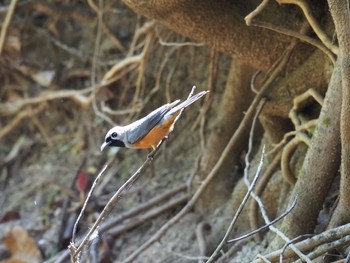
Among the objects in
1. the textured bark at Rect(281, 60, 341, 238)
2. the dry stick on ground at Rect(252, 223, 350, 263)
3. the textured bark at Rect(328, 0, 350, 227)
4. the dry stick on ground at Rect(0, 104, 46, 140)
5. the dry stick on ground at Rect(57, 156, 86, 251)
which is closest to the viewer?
the textured bark at Rect(328, 0, 350, 227)

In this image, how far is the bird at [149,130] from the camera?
226cm

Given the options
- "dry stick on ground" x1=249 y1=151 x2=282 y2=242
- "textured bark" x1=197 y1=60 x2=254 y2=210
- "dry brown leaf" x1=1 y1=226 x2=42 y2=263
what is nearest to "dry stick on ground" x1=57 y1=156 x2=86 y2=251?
"dry brown leaf" x1=1 y1=226 x2=42 y2=263

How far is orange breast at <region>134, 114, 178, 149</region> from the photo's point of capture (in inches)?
89.8

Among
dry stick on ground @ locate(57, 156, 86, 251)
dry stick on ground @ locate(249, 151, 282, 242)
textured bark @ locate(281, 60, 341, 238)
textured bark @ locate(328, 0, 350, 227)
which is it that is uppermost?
textured bark @ locate(328, 0, 350, 227)

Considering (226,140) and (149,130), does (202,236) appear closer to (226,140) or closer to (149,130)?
(226,140)

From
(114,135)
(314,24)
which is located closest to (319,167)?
(314,24)

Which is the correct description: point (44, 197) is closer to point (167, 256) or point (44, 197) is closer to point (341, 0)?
point (167, 256)

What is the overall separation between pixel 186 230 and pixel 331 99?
55.1 inches

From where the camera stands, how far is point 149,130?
2.30m

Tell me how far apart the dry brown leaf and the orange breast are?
1.50 metres

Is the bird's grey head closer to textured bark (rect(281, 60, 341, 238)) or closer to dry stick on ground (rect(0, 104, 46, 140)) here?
textured bark (rect(281, 60, 341, 238))

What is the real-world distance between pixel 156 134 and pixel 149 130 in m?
0.03

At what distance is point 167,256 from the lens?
3.18m

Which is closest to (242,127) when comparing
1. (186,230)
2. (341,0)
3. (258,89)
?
(258,89)
